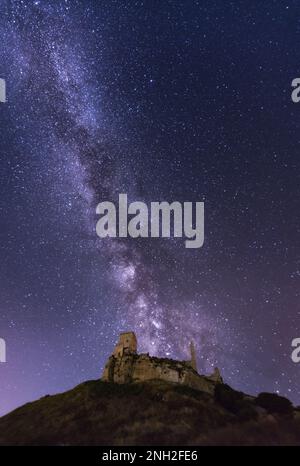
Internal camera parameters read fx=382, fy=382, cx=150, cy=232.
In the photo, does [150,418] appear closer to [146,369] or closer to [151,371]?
[151,371]

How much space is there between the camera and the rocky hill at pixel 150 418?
5803 cm

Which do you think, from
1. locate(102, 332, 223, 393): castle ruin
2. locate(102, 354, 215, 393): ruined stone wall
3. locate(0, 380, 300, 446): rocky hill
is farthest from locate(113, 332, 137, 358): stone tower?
locate(0, 380, 300, 446): rocky hill

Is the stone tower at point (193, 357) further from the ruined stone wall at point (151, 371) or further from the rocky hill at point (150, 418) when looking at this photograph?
the rocky hill at point (150, 418)

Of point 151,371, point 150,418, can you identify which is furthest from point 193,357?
point 150,418

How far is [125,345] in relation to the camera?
102000 mm

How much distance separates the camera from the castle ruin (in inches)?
3484

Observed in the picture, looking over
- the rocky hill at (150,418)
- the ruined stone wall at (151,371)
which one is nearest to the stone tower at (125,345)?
the ruined stone wall at (151,371)
